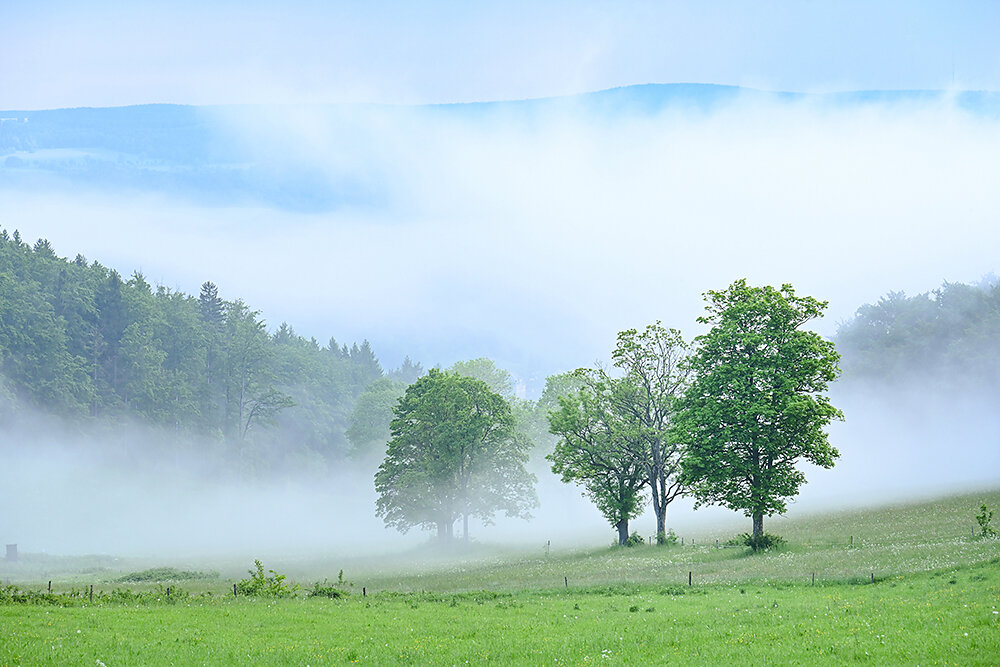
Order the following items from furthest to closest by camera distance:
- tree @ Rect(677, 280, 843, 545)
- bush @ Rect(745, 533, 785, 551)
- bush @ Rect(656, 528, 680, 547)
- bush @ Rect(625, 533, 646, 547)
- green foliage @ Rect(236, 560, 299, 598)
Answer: bush @ Rect(625, 533, 646, 547) → bush @ Rect(656, 528, 680, 547) → tree @ Rect(677, 280, 843, 545) → bush @ Rect(745, 533, 785, 551) → green foliage @ Rect(236, 560, 299, 598)

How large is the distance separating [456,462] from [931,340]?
12047 centimetres

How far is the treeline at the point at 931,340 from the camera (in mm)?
148875

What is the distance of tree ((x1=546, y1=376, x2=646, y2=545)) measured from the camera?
6831cm

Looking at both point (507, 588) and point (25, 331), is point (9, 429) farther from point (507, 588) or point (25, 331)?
point (507, 588)

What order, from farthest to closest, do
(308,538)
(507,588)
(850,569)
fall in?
(308,538), (507,588), (850,569)

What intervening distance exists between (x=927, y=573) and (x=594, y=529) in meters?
68.0

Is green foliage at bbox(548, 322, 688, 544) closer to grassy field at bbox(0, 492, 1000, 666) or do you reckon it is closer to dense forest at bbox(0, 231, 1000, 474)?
grassy field at bbox(0, 492, 1000, 666)

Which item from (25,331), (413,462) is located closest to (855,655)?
(413,462)

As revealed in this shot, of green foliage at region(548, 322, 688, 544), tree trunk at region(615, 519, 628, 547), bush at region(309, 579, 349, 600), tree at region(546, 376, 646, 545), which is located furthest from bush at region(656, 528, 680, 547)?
bush at region(309, 579, 349, 600)

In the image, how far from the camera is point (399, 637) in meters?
30.4

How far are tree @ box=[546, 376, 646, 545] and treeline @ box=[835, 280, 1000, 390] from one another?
109454 millimetres

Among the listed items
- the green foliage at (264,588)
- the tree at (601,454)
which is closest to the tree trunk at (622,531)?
the tree at (601,454)

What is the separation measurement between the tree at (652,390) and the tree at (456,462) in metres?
21.4

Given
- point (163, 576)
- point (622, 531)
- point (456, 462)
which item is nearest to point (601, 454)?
point (622, 531)
